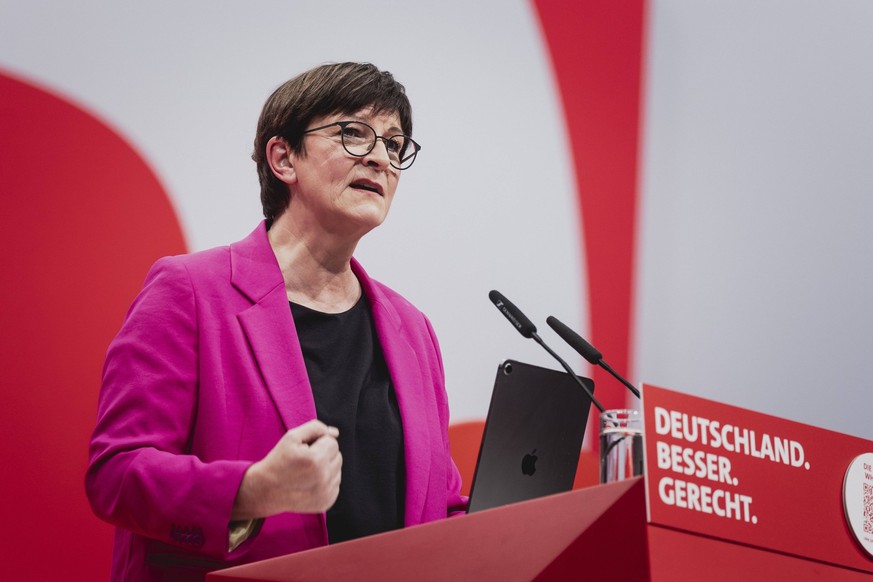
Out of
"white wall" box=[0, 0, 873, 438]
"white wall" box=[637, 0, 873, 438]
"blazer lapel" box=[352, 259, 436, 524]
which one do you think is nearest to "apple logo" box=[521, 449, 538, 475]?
"blazer lapel" box=[352, 259, 436, 524]

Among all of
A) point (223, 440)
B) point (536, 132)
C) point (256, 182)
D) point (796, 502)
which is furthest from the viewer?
point (536, 132)

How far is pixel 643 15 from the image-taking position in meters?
2.98

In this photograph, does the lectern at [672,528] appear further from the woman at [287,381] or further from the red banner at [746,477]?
the woman at [287,381]

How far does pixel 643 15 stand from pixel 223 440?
2.07 metres

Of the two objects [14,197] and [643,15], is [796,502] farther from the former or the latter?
[643,15]


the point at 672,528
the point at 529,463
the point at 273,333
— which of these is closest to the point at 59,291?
the point at 273,333

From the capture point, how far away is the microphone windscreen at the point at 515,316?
1.82m

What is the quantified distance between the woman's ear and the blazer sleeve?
0.32 m

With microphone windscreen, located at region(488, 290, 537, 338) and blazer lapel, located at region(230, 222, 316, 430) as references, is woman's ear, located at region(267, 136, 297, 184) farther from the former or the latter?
microphone windscreen, located at region(488, 290, 537, 338)

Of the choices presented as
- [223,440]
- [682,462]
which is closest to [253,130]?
[223,440]

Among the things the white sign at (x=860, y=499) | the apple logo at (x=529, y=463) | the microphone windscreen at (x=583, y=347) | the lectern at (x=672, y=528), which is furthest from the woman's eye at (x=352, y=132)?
the white sign at (x=860, y=499)

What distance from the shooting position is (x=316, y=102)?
185 centimetres

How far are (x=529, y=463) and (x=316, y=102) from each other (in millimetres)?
797

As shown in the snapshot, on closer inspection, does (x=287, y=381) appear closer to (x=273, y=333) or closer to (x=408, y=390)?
(x=273, y=333)
